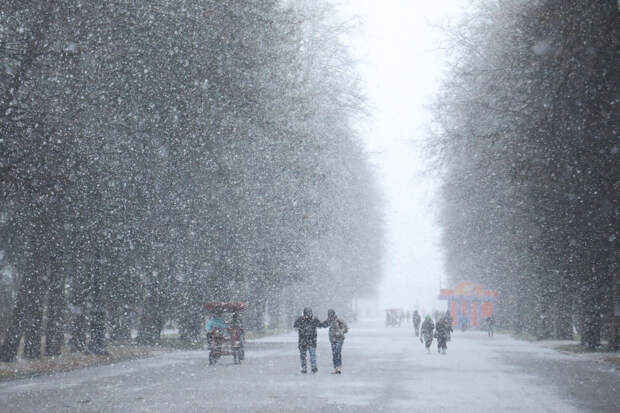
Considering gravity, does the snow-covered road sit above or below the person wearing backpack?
below

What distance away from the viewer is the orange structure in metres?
63.2

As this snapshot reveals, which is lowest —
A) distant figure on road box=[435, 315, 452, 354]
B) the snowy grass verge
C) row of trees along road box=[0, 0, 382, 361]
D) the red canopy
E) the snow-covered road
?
the snow-covered road

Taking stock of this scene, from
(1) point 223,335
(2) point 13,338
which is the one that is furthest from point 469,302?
(2) point 13,338

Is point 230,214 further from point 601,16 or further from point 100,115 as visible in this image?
point 601,16

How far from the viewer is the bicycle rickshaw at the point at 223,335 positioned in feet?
82.7

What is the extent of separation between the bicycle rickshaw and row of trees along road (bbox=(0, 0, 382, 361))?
2.95 m

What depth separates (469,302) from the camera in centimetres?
6544

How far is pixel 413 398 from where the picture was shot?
14.6 meters

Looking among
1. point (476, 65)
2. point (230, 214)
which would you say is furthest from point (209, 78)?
point (476, 65)

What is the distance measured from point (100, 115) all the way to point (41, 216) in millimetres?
3048

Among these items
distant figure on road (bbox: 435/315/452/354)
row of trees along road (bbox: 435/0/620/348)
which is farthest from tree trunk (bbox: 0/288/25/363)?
distant figure on road (bbox: 435/315/452/354)

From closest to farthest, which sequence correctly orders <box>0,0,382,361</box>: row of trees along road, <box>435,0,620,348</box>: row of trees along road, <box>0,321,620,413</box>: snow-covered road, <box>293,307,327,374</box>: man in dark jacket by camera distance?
<box>0,321,620,413</box>: snow-covered road < <box>435,0,620,348</box>: row of trees along road < <box>0,0,382,361</box>: row of trees along road < <box>293,307,327,374</box>: man in dark jacket

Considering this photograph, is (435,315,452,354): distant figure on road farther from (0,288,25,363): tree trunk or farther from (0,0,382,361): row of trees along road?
(0,288,25,363): tree trunk

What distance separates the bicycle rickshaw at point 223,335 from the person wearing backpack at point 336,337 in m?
4.40
